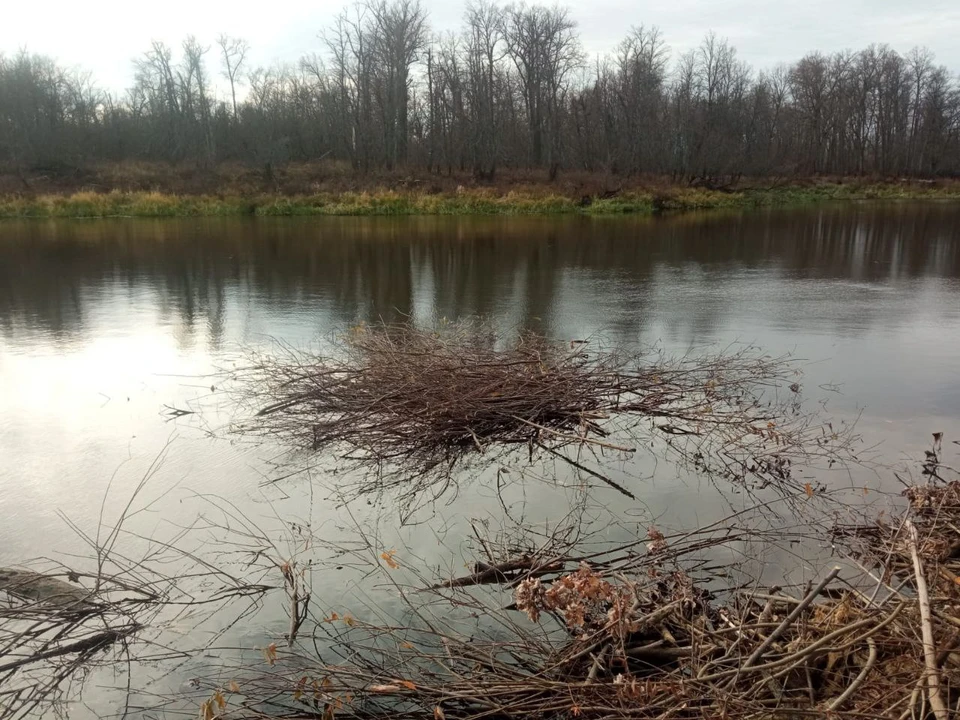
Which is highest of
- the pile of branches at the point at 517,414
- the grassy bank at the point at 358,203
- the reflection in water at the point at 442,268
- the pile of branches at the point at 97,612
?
the grassy bank at the point at 358,203

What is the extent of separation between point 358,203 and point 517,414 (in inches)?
1196

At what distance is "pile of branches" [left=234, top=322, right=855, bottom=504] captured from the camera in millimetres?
6223

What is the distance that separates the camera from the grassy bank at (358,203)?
3297cm

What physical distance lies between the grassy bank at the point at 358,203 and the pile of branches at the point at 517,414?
1103 inches

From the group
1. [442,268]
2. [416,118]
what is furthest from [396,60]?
[442,268]

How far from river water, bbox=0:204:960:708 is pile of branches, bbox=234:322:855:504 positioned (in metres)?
0.57

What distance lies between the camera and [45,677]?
358 cm

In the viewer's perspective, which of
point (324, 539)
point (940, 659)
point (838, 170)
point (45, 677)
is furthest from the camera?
point (838, 170)

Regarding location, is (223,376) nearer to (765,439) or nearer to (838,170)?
(765,439)

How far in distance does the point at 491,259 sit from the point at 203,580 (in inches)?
599

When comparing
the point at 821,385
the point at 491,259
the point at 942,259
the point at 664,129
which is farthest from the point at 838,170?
the point at 821,385

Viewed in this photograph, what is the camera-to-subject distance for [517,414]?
21.6ft

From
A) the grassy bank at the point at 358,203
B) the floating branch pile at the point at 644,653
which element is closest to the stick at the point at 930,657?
the floating branch pile at the point at 644,653

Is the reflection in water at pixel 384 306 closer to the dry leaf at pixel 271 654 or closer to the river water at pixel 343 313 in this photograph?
the river water at pixel 343 313
